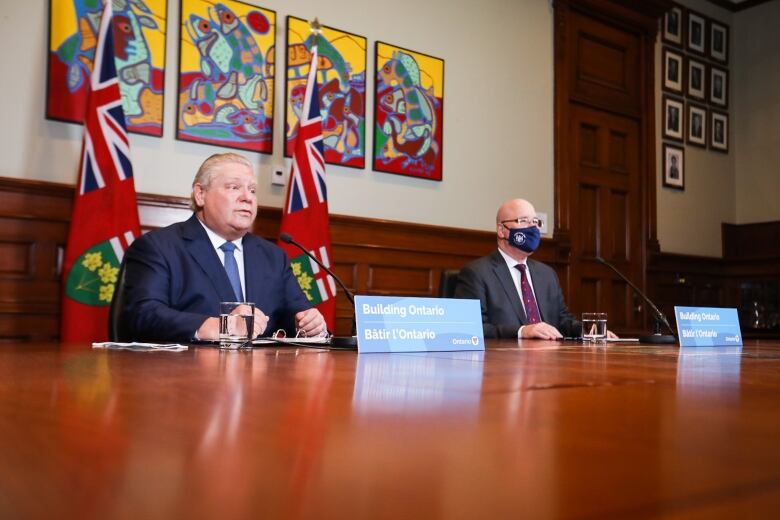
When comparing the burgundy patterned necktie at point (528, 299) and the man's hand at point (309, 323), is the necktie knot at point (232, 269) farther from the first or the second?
the burgundy patterned necktie at point (528, 299)

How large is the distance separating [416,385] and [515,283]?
2.95 metres

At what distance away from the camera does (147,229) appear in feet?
13.1

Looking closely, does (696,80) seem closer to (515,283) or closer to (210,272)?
(515,283)

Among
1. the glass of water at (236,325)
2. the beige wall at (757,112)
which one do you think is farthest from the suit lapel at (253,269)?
the beige wall at (757,112)

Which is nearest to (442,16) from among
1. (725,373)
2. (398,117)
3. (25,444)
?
(398,117)

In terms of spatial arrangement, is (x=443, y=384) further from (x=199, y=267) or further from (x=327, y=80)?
(x=327, y=80)

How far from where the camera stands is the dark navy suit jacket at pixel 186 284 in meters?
2.35

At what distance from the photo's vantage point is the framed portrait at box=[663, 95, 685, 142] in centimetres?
677

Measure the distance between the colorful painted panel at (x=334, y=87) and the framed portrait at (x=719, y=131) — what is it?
4.04m

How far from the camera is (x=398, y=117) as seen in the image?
5.04 meters

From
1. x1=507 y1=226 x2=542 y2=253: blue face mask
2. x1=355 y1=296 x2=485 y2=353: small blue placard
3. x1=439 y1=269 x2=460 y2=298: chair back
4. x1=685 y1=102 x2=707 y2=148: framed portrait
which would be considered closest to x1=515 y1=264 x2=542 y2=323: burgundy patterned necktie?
x1=507 y1=226 x2=542 y2=253: blue face mask

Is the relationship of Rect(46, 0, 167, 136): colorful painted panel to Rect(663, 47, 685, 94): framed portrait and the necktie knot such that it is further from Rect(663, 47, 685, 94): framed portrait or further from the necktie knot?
Rect(663, 47, 685, 94): framed portrait

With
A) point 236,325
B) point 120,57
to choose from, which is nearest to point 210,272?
point 236,325

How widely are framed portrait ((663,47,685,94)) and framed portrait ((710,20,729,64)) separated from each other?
0.51 metres
